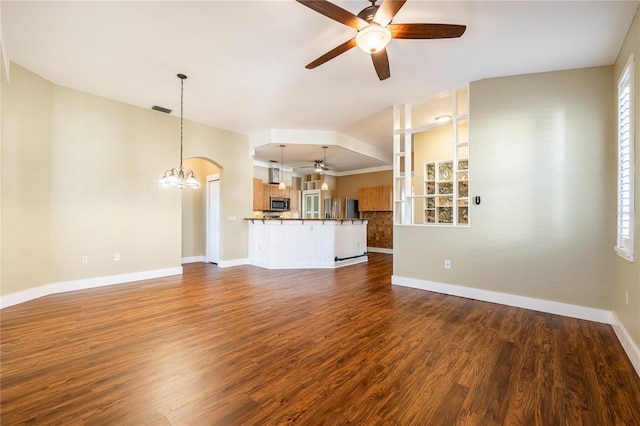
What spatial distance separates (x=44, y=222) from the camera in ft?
12.9

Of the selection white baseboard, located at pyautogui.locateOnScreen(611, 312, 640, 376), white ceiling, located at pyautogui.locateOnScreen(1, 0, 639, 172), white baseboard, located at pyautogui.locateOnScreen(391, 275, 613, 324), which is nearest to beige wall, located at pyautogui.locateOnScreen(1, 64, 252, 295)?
white ceiling, located at pyautogui.locateOnScreen(1, 0, 639, 172)

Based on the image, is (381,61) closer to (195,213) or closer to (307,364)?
(307,364)

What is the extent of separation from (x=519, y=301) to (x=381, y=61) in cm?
337

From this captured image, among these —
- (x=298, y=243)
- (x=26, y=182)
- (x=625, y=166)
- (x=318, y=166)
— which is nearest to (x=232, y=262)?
(x=298, y=243)

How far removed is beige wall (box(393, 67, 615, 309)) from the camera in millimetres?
3129

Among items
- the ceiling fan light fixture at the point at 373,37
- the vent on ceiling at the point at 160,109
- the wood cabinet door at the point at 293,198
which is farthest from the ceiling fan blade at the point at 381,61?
the wood cabinet door at the point at 293,198

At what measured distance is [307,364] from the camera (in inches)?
84.4

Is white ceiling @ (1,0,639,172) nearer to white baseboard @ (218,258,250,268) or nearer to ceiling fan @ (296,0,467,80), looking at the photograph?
ceiling fan @ (296,0,467,80)

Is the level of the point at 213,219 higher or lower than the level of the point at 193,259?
higher

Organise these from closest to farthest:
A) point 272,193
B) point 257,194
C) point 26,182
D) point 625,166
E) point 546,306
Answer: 1. point 625,166
2. point 546,306
3. point 26,182
4. point 257,194
5. point 272,193

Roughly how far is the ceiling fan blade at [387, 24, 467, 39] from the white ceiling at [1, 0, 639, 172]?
0.32 m

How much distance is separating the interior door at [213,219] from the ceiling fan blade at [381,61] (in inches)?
192

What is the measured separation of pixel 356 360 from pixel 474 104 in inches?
146

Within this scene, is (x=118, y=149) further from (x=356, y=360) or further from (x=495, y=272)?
(x=495, y=272)
